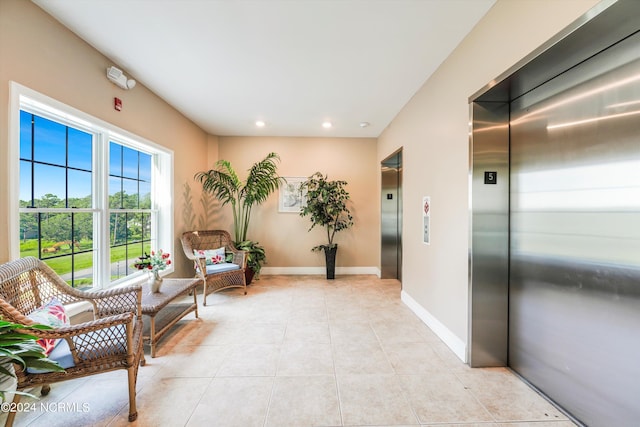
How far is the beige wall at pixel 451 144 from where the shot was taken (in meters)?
1.57

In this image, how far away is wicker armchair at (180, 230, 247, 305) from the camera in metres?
3.54

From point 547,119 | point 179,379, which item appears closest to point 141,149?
point 179,379

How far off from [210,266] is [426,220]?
3101 millimetres

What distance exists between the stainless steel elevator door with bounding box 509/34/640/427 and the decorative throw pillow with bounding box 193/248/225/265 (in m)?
3.73

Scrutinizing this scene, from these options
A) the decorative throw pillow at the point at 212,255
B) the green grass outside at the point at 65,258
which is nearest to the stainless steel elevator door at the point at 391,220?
the decorative throw pillow at the point at 212,255

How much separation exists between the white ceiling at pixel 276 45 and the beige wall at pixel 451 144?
8.3 inches

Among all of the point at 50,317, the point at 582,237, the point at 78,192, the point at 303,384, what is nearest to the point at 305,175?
the point at 78,192

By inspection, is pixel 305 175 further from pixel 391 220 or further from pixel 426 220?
pixel 426 220

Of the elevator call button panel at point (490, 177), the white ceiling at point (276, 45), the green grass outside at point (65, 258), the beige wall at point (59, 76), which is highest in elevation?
the white ceiling at point (276, 45)

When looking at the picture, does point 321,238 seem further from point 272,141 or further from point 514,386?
point 514,386

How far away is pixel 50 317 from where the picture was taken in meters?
1.64

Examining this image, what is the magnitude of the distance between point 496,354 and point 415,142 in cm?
233

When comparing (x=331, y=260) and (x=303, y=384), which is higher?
(x=331, y=260)

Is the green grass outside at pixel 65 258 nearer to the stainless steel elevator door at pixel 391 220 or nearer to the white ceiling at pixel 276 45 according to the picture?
the white ceiling at pixel 276 45
